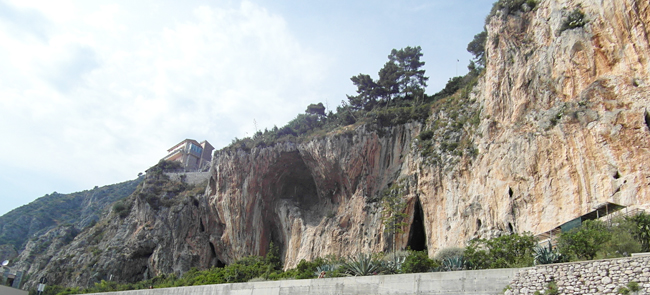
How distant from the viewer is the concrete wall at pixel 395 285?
1373 centimetres

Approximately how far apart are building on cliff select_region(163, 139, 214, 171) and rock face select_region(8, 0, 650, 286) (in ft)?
59.5

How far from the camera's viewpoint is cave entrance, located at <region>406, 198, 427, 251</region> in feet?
97.2

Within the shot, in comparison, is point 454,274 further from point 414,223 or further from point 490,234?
Result: point 414,223

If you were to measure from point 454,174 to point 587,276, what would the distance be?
49.6 feet

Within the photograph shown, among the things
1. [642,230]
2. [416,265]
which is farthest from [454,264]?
[642,230]

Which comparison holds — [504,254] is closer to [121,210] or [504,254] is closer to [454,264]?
[454,264]

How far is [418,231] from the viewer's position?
98.3 feet

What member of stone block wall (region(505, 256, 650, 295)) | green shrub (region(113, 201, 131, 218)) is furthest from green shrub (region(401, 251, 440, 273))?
green shrub (region(113, 201, 131, 218))

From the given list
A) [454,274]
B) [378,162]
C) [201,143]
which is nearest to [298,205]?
[378,162]

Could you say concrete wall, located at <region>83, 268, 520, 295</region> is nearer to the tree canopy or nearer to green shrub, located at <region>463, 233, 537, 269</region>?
green shrub, located at <region>463, 233, 537, 269</region>

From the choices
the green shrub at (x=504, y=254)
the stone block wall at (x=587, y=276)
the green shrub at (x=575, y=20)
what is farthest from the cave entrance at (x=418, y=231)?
the stone block wall at (x=587, y=276)

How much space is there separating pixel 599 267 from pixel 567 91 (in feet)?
39.9

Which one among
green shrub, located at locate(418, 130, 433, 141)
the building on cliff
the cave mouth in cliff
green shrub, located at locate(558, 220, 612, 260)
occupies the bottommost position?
green shrub, located at locate(558, 220, 612, 260)

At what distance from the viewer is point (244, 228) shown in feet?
124
